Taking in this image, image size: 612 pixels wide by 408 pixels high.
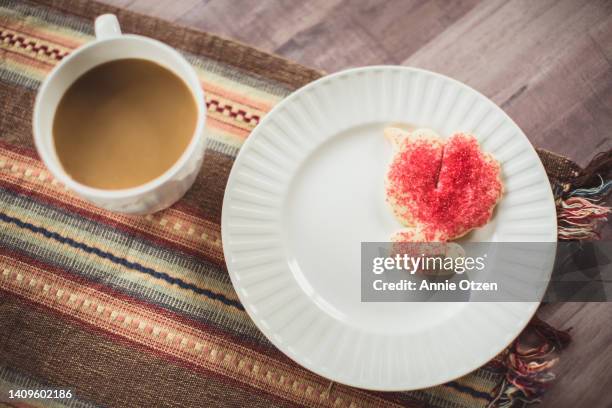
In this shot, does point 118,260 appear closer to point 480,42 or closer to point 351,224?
point 351,224

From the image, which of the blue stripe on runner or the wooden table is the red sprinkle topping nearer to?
the wooden table

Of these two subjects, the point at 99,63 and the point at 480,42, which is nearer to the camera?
the point at 99,63

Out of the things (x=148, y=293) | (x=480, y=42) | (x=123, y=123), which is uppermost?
(x=480, y=42)

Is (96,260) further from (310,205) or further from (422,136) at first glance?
(422,136)

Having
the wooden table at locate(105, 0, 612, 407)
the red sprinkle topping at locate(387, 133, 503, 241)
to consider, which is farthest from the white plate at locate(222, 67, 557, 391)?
the wooden table at locate(105, 0, 612, 407)

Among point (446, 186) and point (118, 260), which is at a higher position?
point (446, 186)

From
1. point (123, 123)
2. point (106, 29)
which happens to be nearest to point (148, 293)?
point (123, 123)

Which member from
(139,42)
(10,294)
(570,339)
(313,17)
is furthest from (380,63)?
(10,294)
